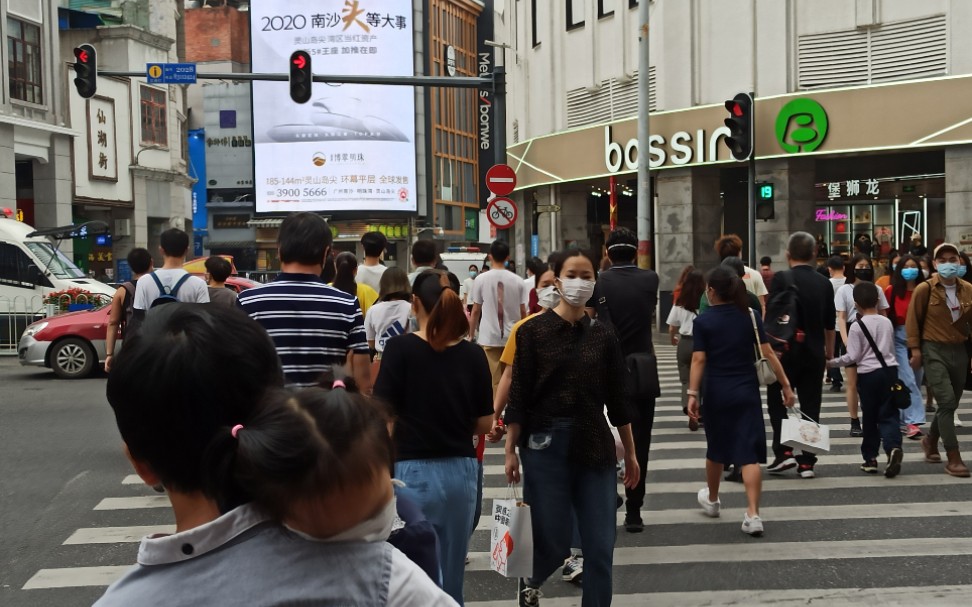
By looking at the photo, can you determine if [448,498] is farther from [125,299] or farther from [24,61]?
[24,61]

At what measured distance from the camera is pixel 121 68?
47.4 meters

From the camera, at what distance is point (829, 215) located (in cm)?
3303

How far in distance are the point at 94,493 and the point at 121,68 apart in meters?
41.2

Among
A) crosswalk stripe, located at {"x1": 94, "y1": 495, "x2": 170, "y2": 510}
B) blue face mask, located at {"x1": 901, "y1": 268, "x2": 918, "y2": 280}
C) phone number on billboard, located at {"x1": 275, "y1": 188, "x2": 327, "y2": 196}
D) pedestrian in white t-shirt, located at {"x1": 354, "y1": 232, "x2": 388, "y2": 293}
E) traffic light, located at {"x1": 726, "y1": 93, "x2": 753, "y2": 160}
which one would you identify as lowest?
crosswalk stripe, located at {"x1": 94, "y1": 495, "x2": 170, "y2": 510}

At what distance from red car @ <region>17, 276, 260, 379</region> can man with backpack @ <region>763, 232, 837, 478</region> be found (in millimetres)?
12126

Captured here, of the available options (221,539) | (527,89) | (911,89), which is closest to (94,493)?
(221,539)

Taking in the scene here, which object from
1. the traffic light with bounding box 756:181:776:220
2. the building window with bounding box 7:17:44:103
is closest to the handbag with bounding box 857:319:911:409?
the traffic light with bounding box 756:181:776:220

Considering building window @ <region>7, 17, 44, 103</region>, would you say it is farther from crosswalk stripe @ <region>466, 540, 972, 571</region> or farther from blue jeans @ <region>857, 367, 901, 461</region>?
crosswalk stripe @ <region>466, 540, 972, 571</region>

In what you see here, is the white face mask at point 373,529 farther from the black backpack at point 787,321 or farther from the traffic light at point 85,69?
the traffic light at point 85,69

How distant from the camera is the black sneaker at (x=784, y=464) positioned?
992 cm

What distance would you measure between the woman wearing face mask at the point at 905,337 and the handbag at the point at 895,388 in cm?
136

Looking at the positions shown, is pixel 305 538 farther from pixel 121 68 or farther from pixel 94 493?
pixel 121 68

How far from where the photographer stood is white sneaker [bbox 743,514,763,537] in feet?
24.6

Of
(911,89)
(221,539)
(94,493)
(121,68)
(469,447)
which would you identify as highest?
(121,68)
